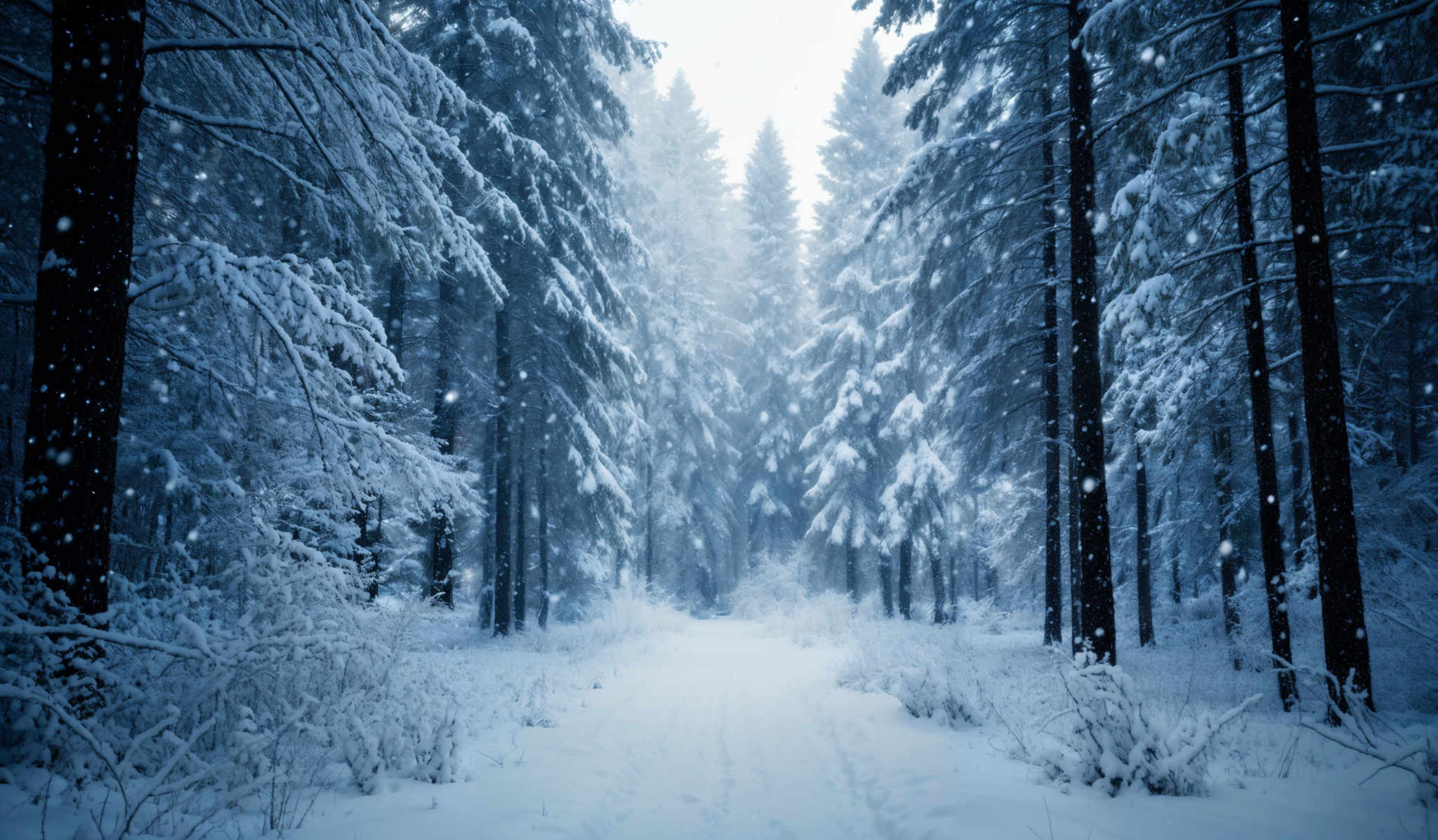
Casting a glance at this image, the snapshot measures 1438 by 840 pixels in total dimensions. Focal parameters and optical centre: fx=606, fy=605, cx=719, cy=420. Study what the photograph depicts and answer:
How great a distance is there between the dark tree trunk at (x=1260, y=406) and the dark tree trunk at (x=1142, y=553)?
13.5ft

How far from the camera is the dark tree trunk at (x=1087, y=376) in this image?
7289mm

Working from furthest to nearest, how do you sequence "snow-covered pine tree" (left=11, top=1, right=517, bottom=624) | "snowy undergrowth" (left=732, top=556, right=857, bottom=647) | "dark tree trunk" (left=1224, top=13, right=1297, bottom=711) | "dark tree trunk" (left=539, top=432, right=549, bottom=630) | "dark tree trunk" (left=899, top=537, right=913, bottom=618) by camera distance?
"dark tree trunk" (left=899, top=537, right=913, bottom=618)
"snowy undergrowth" (left=732, top=556, right=857, bottom=647)
"dark tree trunk" (left=539, top=432, right=549, bottom=630)
"dark tree trunk" (left=1224, top=13, right=1297, bottom=711)
"snow-covered pine tree" (left=11, top=1, right=517, bottom=624)

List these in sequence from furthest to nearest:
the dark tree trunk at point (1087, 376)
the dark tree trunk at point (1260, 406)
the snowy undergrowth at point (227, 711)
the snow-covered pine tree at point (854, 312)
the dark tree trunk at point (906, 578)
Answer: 1. the snow-covered pine tree at point (854, 312)
2. the dark tree trunk at point (906, 578)
3. the dark tree trunk at point (1260, 406)
4. the dark tree trunk at point (1087, 376)
5. the snowy undergrowth at point (227, 711)

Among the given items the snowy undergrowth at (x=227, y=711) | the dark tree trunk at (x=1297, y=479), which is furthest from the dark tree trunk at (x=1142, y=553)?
the snowy undergrowth at (x=227, y=711)

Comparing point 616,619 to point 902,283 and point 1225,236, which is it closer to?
point 902,283

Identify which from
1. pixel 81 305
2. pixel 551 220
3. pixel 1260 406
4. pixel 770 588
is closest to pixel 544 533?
pixel 551 220

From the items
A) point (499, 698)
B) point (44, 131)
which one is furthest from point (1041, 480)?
point (44, 131)

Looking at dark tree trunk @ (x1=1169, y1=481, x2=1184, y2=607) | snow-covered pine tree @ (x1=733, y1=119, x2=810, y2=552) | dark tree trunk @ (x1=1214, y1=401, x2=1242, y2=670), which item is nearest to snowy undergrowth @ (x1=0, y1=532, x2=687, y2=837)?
dark tree trunk @ (x1=1214, y1=401, x2=1242, y2=670)

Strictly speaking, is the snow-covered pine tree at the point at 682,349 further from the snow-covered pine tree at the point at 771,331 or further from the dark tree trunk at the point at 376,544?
the dark tree trunk at the point at 376,544

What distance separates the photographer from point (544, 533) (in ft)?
56.4

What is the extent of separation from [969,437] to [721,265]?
66.0ft

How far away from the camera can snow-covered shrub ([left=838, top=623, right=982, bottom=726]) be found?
22.1 ft

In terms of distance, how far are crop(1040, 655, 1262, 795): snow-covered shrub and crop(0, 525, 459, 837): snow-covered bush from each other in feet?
15.6

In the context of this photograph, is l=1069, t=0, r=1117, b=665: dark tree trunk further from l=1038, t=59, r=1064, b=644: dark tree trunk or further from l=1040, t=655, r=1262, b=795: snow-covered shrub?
l=1038, t=59, r=1064, b=644: dark tree trunk
